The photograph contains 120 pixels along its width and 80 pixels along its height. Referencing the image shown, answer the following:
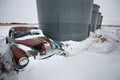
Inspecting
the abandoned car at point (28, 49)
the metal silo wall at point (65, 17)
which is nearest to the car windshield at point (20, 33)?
the abandoned car at point (28, 49)

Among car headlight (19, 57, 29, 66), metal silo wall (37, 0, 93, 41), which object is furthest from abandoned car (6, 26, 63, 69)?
metal silo wall (37, 0, 93, 41)

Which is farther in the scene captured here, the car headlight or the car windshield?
the car windshield

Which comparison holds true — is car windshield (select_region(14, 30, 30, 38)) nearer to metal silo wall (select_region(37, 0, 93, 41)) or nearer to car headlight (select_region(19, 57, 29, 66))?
metal silo wall (select_region(37, 0, 93, 41))

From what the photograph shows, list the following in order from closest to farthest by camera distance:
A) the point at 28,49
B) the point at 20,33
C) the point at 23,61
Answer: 1. the point at 23,61
2. the point at 28,49
3. the point at 20,33

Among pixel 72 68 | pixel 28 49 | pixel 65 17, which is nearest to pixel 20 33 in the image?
pixel 28 49

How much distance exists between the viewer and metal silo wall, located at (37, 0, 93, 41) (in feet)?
4.47

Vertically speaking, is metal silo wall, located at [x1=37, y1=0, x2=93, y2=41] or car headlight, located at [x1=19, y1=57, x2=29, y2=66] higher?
metal silo wall, located at [x1=37, y1=0, x2=93, y2=41]

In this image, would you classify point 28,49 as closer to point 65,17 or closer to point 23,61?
point 23,61

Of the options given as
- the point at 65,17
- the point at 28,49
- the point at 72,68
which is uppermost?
the point at 65,17

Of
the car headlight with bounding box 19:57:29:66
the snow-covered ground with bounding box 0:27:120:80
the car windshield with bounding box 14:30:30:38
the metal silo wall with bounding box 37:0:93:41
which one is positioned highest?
the metal silo wall with bounding box 37:0:93:41

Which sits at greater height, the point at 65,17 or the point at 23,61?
the point at 65,17

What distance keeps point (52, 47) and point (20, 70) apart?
1.45ft

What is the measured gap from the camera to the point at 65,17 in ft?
4.53

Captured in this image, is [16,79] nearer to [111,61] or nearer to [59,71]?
[59,71]
